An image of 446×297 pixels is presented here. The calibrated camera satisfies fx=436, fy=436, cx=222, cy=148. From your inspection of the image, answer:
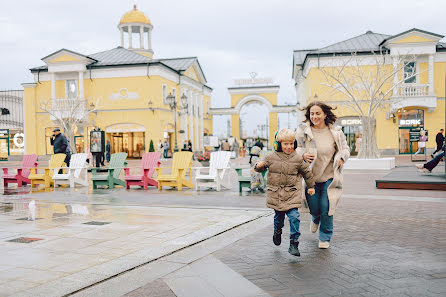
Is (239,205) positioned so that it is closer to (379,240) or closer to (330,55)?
(379,240)

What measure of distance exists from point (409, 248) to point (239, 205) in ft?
14.1

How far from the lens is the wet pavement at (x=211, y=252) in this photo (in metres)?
3.87

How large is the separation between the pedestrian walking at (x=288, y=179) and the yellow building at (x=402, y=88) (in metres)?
29.3

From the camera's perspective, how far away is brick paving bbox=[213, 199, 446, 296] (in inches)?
149

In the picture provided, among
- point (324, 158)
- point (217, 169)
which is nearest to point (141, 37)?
point (217, 169)

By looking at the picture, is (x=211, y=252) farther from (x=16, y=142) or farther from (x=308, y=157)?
(x=16, y=142)

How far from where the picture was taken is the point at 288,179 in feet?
16.2

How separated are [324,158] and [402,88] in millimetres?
31953

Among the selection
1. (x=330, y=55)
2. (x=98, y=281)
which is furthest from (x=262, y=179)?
(x=330, y=55)

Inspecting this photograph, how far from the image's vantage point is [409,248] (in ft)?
16.7

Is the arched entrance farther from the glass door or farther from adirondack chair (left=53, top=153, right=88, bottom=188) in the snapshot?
adirondack chair (left=53, top=153, right=88, bottom=188)

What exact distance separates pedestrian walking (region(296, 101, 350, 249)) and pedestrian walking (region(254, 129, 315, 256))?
0.22 metres

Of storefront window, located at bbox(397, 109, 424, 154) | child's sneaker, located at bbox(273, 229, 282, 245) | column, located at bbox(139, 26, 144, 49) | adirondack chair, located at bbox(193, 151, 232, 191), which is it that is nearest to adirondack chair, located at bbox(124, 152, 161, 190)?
adirondack chair, located at bbox(193, 151, 232, 191)

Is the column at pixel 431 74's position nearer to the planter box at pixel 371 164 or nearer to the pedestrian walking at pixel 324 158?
the planter box at pixel 371 164
